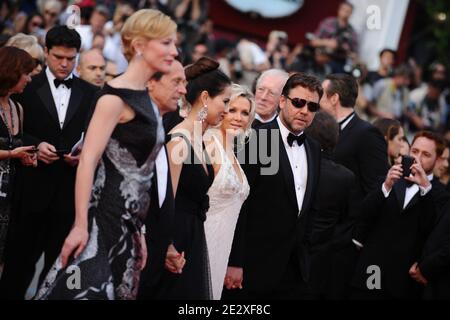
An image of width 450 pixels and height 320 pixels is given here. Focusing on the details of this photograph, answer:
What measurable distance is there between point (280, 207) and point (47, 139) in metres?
1.88

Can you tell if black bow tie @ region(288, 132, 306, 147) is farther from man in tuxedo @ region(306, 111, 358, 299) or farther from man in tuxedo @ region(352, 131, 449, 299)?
man in tuxedo @ region(352, 131, 449, 299)

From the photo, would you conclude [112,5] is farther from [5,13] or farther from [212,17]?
[212,17]

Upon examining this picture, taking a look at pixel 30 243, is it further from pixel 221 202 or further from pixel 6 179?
pixel 221 202

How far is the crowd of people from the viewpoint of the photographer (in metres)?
5.23

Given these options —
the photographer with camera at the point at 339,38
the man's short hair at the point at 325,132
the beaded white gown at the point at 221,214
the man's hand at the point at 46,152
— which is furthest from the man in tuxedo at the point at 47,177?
the photographer with camera at the point at 339,38

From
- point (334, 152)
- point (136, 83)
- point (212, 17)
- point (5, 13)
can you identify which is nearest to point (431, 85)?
point (212, 17)

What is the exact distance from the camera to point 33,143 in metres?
7.59

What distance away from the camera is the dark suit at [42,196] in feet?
26.0

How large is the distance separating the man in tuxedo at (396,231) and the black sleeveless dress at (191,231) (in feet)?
7.70

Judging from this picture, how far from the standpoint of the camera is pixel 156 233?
5574 mm

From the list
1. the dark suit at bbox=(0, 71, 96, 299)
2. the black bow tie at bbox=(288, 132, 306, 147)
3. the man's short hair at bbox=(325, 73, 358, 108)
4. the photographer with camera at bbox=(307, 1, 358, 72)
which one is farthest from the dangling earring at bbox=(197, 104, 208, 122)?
the photographer with camera at bbox=(307, 1, 358, 72)

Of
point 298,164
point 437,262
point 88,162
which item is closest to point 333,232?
point 437,262

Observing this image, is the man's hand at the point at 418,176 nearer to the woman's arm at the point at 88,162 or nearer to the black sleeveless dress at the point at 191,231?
the black sleeveless dress at the point at 191,231
